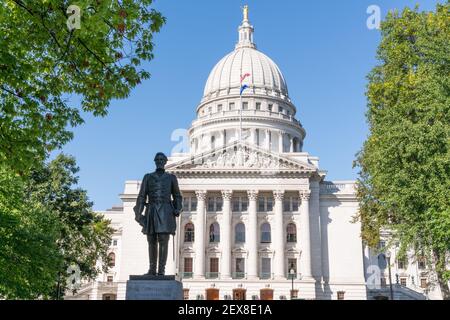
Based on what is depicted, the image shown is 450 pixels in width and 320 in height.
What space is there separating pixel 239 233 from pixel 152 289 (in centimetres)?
4753

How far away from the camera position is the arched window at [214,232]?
5881 cm

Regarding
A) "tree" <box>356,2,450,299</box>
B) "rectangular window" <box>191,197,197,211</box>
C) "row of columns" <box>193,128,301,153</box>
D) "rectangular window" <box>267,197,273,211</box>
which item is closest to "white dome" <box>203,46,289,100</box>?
"row of columns" <box>193,128,301,153</box>

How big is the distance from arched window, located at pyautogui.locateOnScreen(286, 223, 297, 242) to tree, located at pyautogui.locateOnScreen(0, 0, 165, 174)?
47.1 metres

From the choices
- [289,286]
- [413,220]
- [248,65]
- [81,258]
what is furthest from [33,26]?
[248,65]

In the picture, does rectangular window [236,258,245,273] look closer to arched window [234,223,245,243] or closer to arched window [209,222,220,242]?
arched window [234,223,245,243]

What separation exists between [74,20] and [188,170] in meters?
49.0

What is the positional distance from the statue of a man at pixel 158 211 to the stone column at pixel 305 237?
148 ft

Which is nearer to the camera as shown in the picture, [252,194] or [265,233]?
[252,194]

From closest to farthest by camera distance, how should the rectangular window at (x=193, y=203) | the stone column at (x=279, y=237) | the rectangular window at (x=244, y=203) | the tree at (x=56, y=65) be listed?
the tree at (x=56, y=65)
the stone column at (x=279, y=237)
the rectangular window at (x=244, y=203)
the rectangular window at (x=193, y=203)

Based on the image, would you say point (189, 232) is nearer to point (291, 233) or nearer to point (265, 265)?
point (265, 265)

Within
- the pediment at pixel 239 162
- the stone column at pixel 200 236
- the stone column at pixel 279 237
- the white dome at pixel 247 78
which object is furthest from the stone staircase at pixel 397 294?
the white dome at pixel 247 78

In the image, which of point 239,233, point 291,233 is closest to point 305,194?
point 291,233

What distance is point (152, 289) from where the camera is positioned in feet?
38.9

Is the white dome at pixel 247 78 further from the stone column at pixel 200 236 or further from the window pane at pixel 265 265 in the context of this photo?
the window pane at pixel 265 265
